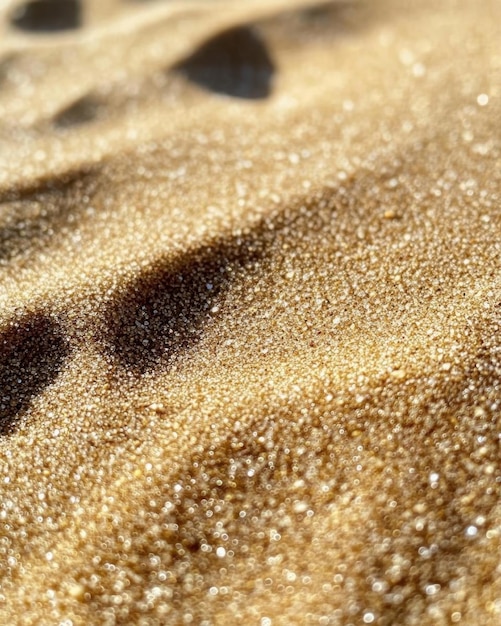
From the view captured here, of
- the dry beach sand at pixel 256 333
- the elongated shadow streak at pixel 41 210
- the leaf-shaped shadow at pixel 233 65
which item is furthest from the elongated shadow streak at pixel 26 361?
the leaf-shaped shadow at pixel 233 65

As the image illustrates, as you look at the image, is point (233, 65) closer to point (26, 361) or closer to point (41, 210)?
point (41, 210)

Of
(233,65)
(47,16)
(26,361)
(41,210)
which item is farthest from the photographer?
(47,16)

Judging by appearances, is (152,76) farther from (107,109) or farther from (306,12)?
(306,12)

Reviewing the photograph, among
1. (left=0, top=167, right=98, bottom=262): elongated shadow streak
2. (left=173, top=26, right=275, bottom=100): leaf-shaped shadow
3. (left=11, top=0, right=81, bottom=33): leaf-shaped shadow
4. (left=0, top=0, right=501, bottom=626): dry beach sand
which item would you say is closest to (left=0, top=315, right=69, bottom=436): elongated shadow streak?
(left=0, top=0, right=501, bottom=626): dry beach sand

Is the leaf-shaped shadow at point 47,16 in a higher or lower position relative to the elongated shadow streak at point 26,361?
higher

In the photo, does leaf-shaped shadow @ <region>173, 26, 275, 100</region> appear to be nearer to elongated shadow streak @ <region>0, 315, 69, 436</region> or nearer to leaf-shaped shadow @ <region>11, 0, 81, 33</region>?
leaf-shaped shadow @ <region>11, 0, 81, 33</region>

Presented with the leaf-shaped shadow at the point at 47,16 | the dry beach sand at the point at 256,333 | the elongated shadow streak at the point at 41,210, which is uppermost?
the leaf-shaped shadow at the point at 47,16

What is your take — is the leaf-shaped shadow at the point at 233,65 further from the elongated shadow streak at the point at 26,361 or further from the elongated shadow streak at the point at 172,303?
the elongated shadow streak at the point at 26,361

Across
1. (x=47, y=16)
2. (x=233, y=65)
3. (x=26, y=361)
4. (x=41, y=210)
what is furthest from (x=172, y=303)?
(x=47, y=16)
